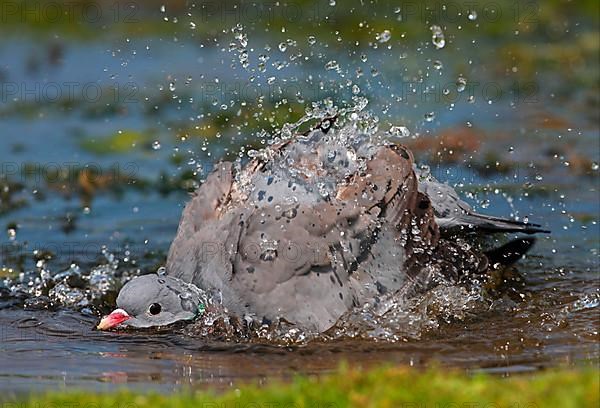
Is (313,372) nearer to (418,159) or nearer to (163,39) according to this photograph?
(418,159)

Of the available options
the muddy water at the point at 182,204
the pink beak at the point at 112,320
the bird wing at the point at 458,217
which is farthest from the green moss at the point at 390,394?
the bird wing at the point at 458,217

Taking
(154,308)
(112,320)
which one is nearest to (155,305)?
(154,308)

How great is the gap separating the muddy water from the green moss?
65 cm

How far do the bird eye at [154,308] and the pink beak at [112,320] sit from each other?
0.15 m

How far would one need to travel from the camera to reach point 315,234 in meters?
6.68

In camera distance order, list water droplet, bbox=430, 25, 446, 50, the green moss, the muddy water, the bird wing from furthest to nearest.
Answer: water droplet, bbox=430, 25, 446, 50 < the bird wing < the muddy water < the green moss

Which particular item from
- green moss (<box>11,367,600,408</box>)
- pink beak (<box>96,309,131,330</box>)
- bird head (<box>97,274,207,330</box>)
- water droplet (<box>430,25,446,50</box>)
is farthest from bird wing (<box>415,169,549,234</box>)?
water droplet (<box>430,25,446,50</box>)

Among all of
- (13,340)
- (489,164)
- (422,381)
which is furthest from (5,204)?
(422,381)

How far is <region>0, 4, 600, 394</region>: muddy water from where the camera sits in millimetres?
6062

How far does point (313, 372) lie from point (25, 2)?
12684 mm

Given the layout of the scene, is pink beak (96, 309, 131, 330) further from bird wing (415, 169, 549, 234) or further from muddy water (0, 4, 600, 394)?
bird wing (415, 169, 549, 234)

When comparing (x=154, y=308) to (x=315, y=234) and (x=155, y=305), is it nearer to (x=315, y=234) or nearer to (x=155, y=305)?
(x=155, y=305)

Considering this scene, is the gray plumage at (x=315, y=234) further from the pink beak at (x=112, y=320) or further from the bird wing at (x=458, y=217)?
the pink beak at (x=112, y=320)

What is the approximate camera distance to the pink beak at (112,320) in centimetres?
672
